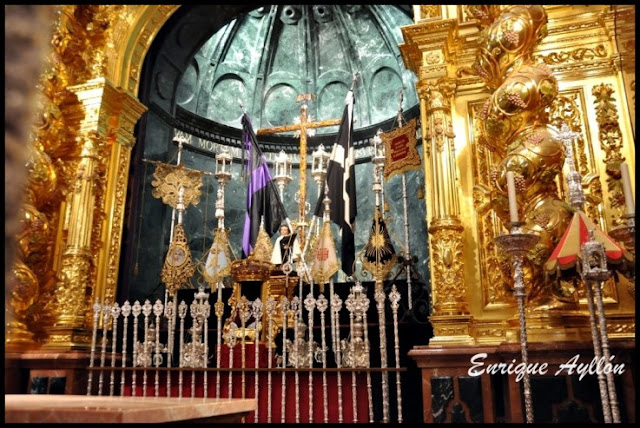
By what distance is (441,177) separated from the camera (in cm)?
422

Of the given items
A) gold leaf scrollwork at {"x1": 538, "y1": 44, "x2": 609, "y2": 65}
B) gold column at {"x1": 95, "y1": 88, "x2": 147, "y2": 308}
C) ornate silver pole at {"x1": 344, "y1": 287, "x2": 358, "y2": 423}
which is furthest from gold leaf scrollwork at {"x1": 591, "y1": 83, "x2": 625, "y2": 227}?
gold column at {"x1": 95, "y1": 88, "x2": 147, "y2": 308}

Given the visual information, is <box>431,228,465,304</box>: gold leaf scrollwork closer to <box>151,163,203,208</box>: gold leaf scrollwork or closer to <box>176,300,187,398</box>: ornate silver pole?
<box>176,300,187,398</box>: ornate silver pole

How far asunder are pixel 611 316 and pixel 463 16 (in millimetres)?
2830

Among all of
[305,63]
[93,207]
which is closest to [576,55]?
[93,207]

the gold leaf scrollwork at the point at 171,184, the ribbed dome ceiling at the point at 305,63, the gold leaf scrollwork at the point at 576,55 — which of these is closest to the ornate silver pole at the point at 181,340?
the gold leaf scrollwork at the point at 171,184

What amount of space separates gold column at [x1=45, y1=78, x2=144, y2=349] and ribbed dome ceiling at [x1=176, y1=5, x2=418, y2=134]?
9.83 feet

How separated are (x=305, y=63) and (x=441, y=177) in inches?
218

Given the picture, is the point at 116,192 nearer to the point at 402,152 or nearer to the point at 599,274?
the point at 402,152

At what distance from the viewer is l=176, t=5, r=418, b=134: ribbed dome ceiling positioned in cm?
849

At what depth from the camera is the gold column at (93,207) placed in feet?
15.4

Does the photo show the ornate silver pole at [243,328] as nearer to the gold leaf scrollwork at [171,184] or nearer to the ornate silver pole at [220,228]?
the ornate silver pole at [220,228]

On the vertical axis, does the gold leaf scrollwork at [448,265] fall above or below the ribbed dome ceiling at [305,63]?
below

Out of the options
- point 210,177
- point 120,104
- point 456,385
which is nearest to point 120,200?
point 120,104

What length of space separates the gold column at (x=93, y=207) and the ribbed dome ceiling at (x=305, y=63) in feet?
9.83
